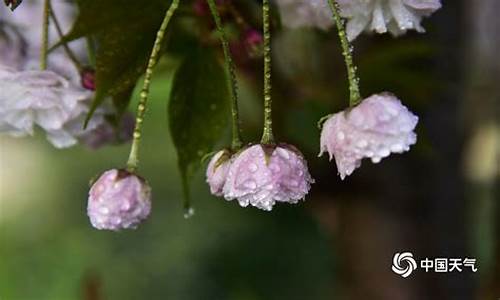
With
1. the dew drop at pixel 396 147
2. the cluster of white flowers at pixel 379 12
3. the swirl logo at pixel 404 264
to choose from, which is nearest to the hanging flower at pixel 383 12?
the cluster of white flowers at pixel 379 12

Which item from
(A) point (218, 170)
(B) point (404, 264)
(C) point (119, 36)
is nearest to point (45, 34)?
(C) point (119, 36)

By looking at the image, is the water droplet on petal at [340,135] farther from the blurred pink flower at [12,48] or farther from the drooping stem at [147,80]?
the blurred pink flower at [12,48]

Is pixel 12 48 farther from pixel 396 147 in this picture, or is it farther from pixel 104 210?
pixel 396 147

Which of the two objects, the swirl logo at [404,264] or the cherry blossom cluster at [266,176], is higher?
the cherry blossom cluster at [266,176]

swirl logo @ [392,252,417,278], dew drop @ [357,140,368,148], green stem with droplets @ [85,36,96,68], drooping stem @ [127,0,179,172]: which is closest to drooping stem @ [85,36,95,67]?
green stem with droplets @ [85,36,96,68]

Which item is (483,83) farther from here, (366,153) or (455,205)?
(366,153)

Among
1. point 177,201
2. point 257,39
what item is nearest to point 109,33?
point 257,39
